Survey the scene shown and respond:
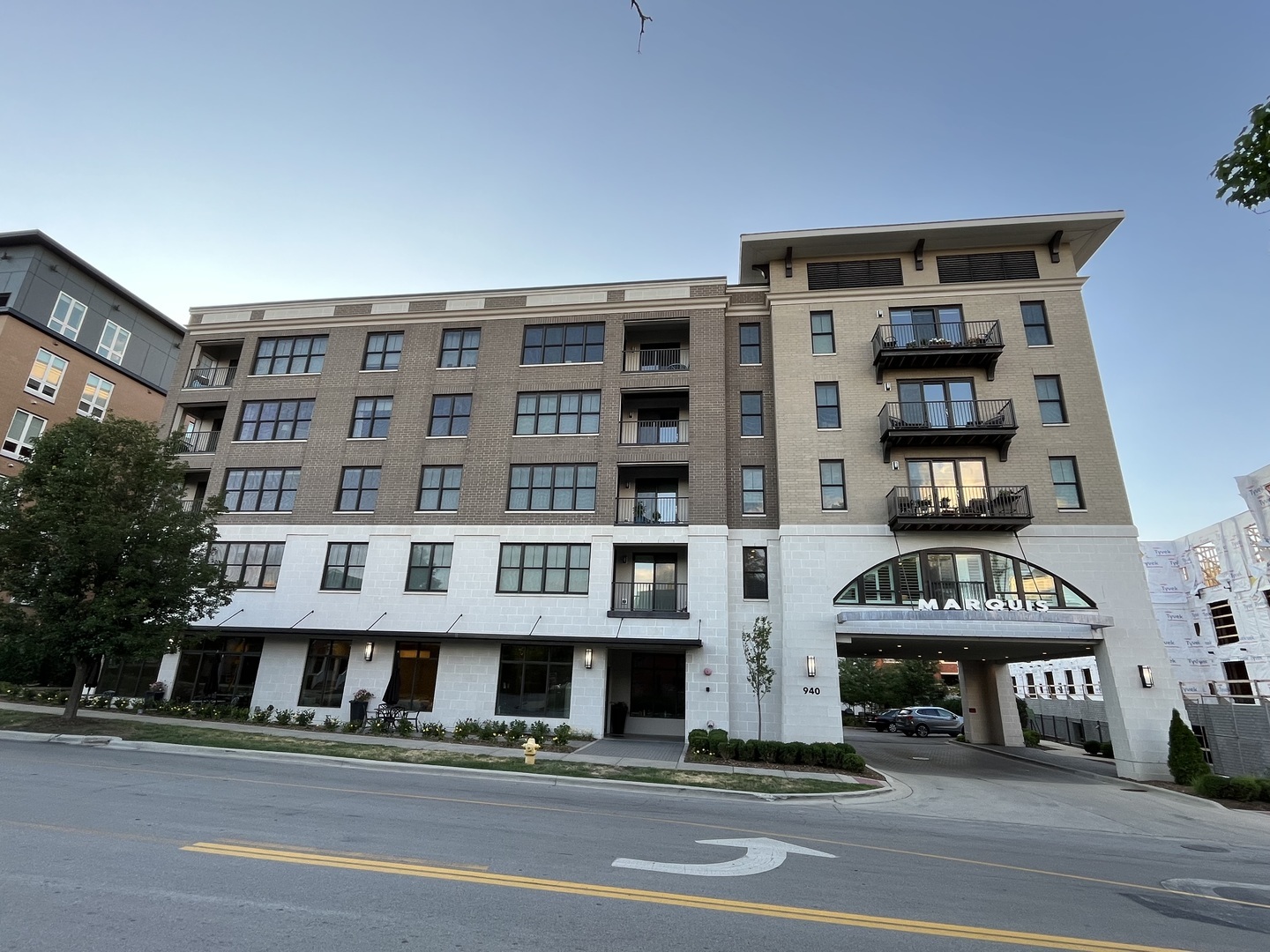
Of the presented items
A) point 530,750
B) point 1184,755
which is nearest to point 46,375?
point 530,750

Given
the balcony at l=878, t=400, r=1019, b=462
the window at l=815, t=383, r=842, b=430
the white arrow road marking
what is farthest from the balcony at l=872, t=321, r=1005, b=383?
the white arrow road marking

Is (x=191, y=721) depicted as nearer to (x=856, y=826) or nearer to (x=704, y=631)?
(x=704, y=631)

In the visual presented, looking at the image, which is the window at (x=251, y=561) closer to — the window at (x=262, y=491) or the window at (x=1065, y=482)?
the window at (x=262, y=491)

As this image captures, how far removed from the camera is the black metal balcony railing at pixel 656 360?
26.3m

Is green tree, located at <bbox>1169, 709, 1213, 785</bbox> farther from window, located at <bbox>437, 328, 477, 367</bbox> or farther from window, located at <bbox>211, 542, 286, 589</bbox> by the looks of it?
window, located at <bbox>211, 542, 286, 589</bbox>

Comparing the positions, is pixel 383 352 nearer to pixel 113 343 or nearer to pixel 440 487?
pixel 440 487

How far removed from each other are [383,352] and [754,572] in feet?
62.1

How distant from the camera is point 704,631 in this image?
72.3 feet

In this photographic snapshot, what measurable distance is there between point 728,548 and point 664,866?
1643 centimetres

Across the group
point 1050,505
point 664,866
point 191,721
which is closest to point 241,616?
point 191,721

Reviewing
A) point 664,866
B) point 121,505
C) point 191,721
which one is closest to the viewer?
point 664,866

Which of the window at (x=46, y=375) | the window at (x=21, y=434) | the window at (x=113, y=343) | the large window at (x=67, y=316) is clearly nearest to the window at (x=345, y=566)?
the window at (x=21, y=434)

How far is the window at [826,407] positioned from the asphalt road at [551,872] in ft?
45.9

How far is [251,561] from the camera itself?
2553 centimetres
